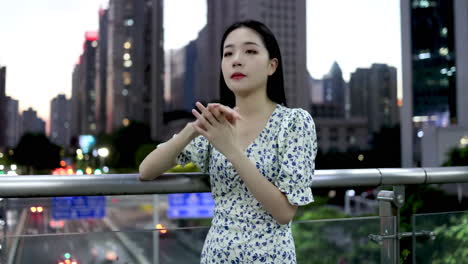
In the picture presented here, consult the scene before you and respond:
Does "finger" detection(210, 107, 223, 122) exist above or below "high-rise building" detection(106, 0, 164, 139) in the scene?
below

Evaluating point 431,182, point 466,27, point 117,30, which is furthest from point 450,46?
point 117,30

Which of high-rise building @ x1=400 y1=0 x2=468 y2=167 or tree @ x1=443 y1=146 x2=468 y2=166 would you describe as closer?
tree @ x1=443 y1=146 x2=468 y2=166

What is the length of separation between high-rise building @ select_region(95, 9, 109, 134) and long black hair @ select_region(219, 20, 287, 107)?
4118 inches

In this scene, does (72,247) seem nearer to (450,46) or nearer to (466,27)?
(466,27)

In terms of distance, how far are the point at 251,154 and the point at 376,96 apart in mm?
122265

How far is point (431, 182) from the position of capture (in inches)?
84.5

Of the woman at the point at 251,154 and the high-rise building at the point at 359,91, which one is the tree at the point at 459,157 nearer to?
the woman at the point at 251,154

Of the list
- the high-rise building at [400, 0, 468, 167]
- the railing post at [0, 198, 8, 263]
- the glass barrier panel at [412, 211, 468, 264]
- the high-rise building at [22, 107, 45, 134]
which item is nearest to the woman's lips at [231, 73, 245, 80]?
the railing post at [0, 198, 8, 263]

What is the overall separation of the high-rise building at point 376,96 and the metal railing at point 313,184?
345 ft

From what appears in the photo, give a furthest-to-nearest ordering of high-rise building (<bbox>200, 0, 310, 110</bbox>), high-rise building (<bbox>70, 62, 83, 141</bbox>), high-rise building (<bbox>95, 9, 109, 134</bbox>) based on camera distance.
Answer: high-rise building (<bbox>70, 62, 83, 141</bbox>) → high-rise building (<bbox>95, 9, 109, 134</bbox>) → high-rise building (<bbox>200, 0, 310, 110</bbox>)

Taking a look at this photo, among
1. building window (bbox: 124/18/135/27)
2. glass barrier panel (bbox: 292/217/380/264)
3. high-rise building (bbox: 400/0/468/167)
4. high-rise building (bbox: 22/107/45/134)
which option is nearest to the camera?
glass barrier panel (bbox: 292/217/380/264)

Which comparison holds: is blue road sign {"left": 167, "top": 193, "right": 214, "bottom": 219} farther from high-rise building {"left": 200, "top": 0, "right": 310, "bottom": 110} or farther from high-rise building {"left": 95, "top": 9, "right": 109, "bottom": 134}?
high-rise building {"left": 95, "top": 9, "right": 109, "bottom": 134}

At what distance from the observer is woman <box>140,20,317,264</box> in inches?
50.3

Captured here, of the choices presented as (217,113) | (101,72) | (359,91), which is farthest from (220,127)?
(359,91)
